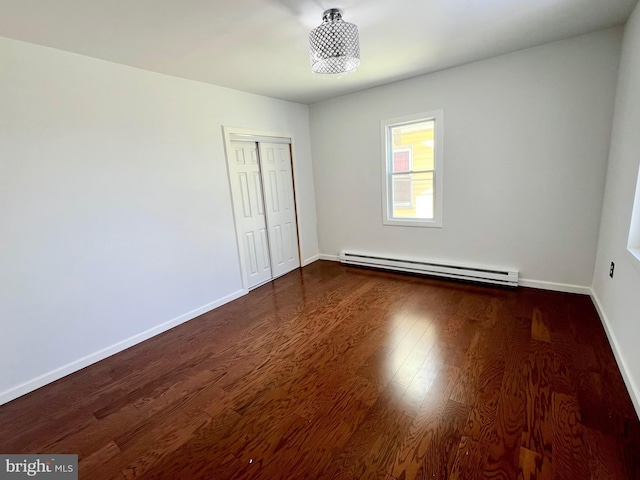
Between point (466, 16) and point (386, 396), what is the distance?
271 cm

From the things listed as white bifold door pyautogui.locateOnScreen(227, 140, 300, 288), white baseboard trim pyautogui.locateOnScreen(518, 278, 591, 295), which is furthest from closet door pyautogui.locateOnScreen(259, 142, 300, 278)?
white baseboard trim pyautogui.locateOnScreen(518, 278, 591, 295)

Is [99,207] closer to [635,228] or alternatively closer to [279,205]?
[279,205]

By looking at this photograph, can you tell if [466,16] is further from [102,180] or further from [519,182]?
[102,180]

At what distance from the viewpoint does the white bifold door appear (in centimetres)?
374

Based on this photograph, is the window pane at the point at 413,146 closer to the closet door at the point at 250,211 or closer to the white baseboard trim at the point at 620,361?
the closet door at the point at 250,211

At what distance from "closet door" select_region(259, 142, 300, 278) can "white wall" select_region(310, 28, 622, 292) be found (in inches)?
44.6

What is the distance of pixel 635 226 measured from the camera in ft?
6.51

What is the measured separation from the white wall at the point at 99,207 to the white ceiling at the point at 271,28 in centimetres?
25

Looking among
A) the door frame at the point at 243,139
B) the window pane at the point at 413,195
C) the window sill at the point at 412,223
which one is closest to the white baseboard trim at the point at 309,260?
the door frame at the point at 243,139

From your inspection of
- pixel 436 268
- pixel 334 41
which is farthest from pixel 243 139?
pixel 436 268

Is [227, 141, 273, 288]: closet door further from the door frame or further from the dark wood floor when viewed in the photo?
the dark wood floor

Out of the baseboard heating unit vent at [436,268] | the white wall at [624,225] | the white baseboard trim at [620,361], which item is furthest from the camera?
the baseboard heating unit vent at [436,268]

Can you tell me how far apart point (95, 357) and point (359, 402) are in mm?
2261

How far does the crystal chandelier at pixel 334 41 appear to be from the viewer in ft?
6.34
